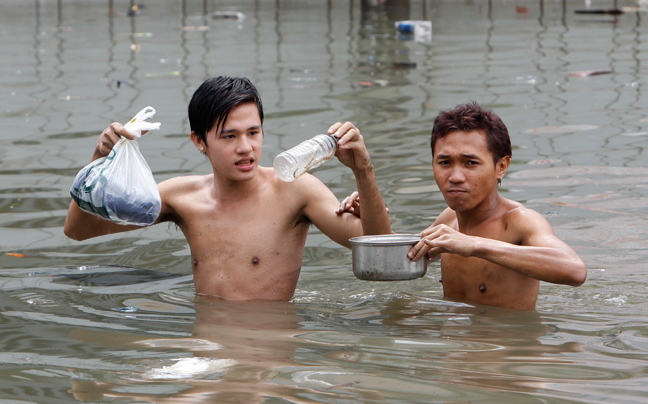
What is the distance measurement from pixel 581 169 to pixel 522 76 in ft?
15.6

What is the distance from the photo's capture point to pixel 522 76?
12.3 meters

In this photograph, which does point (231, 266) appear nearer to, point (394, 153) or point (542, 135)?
point (394, 153)

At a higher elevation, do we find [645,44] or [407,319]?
[645,44]

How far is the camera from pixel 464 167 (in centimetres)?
420

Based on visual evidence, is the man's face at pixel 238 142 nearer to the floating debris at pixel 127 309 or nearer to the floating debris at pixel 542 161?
the floating debris at pixel 127 309

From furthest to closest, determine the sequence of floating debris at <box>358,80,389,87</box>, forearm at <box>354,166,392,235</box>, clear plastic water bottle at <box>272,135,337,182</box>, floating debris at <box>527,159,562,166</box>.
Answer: floating debris at <box>358,80,389,87</box>, floating debris at <box>527,159,562,166</box>, forearm at <box>354,166,392,235</box>, clear plastic water bottle at <box>272,135,337,182</box>

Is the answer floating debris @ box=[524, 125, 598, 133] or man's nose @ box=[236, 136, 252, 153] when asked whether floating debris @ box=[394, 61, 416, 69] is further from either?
man's nose @ box=[236, 136, 252, 153]

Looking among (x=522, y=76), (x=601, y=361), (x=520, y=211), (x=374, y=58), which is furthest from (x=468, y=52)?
(x=601, y=361)

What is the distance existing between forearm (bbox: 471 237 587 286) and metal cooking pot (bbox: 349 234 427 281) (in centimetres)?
27

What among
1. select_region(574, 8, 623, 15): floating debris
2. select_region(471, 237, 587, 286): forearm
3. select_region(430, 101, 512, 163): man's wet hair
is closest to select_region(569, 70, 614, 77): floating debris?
select_region(574, 8, 623, 15): floating debris

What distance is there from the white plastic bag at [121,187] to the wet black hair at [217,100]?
26 centimetres

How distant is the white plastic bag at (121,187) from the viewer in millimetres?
3994

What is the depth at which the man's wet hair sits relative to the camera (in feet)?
13.7

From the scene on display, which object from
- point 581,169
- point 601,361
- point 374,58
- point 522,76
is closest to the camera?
point 601,361
